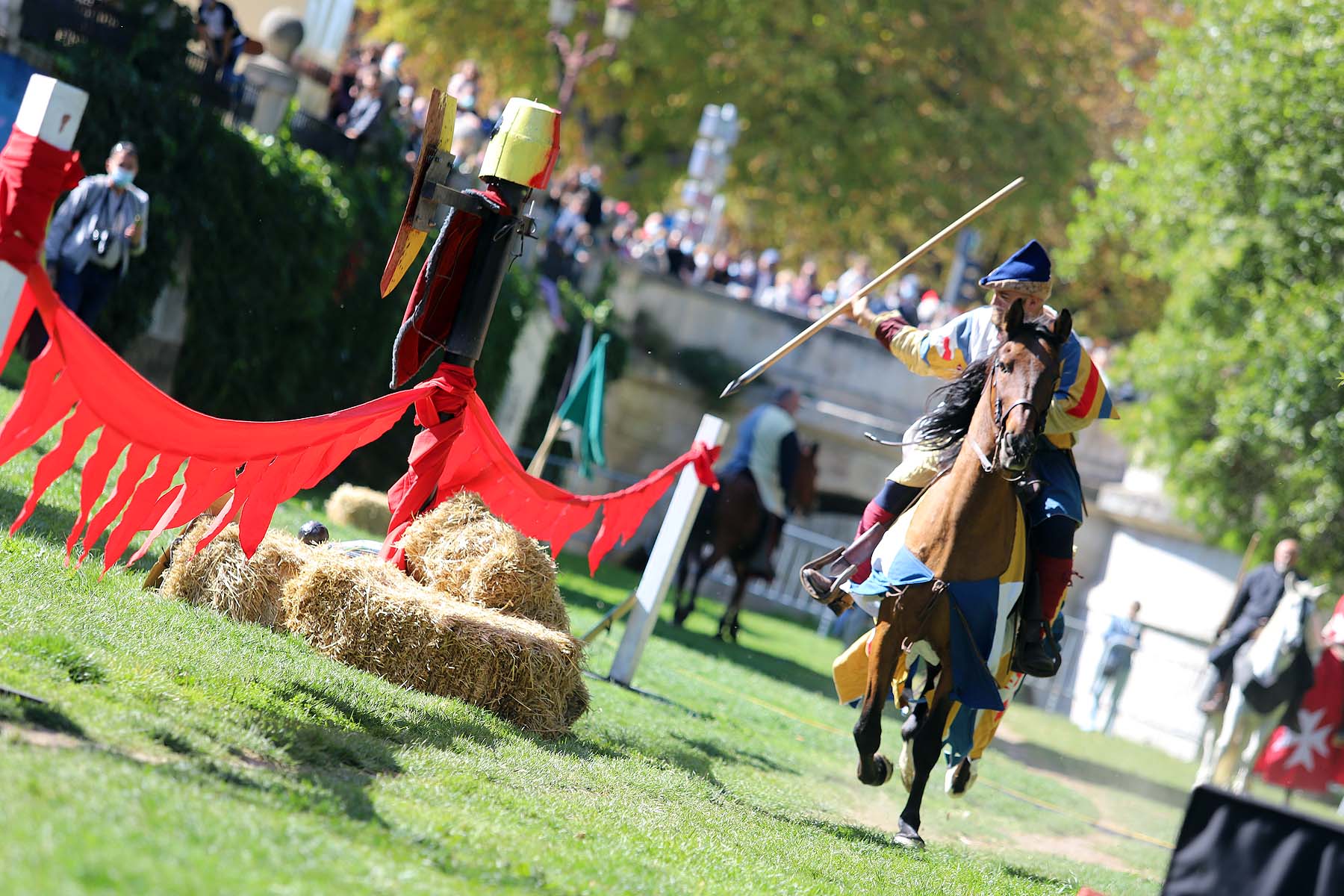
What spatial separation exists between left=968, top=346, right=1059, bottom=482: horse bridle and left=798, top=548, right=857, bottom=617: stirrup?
104 centimetres

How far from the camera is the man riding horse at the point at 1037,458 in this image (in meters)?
8.27

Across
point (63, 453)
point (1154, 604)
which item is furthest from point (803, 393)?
point (63, 453)

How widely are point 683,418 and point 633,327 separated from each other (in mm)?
2087

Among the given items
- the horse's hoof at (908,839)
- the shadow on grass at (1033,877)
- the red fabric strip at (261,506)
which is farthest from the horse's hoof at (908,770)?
the red fabric strip at (261,506)

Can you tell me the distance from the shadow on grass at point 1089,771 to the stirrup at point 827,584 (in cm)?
725

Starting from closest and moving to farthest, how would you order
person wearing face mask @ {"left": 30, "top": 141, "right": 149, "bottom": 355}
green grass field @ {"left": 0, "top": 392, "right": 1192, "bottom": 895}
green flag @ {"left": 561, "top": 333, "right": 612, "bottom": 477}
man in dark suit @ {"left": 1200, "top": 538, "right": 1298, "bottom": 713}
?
1. green grass field @ {"left": 0, "top": 392, "right": 1192, "bottom": 895}
2. person wearing face mask @ {"left": 30, "top": 141, "right": 149, "bottom": 355}
3. green flag @ {"left": 561, "top": 333, "right": 612, "bottom": 477}
4. man in dark suit @ {"left": 1200, "top": 538, "right": 1298, "bottom": 713}

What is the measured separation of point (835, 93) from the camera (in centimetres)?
3338

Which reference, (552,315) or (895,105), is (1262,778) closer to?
(552,315)

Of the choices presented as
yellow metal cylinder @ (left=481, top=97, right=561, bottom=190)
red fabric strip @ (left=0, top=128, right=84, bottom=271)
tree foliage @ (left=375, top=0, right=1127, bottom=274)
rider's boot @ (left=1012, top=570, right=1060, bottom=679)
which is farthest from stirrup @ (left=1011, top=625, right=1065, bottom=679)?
tree foliage @ (left=375, top=0, right=1127, bottom=274)

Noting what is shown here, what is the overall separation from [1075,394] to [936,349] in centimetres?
87

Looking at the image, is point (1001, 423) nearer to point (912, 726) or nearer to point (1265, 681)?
point (912, 726)

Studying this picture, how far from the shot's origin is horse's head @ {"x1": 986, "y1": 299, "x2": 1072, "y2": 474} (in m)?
7.36

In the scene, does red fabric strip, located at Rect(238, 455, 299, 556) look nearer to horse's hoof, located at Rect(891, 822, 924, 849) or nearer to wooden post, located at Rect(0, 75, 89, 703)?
wooden post, located at Rect(0, 75, 89, 703)

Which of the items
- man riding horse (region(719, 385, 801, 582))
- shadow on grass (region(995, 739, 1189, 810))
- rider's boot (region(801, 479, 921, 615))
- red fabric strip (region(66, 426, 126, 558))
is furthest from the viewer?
man riding horse (region(719, 385, 801, 582))
